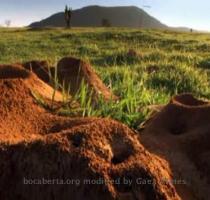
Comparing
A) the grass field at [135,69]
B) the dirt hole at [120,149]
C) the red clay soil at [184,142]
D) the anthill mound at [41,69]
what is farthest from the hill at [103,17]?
the dirt hole at [120,149]

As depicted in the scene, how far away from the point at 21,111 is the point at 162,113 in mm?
906

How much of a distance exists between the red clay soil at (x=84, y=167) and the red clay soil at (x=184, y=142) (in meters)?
0.18

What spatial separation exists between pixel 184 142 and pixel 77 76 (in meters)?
1.93

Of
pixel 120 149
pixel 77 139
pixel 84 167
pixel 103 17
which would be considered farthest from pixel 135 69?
pixel 103 17

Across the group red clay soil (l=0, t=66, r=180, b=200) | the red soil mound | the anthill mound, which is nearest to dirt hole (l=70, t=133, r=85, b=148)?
red clay soil (l=0, t=66, r=180, b=200)

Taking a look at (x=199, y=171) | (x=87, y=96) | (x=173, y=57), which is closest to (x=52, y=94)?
(x=87, y=96)

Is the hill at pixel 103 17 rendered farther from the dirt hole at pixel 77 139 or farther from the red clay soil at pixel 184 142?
the dirt hole at pixel 77 139

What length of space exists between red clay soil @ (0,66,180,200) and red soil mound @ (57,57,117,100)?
1.96m

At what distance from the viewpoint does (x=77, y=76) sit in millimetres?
5164

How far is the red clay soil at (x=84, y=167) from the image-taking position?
267cm

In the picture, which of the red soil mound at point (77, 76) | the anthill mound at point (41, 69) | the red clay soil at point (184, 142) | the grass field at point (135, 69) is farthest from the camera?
the anthill mound at point (41, 69)

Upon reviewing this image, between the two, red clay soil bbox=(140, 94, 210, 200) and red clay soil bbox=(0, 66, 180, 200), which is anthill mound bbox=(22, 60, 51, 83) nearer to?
→ red clay soil bbox=(140, 94, 210, 200)

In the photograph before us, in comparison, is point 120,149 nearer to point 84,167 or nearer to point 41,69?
point 84,167

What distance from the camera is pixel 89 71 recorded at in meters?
5.32
